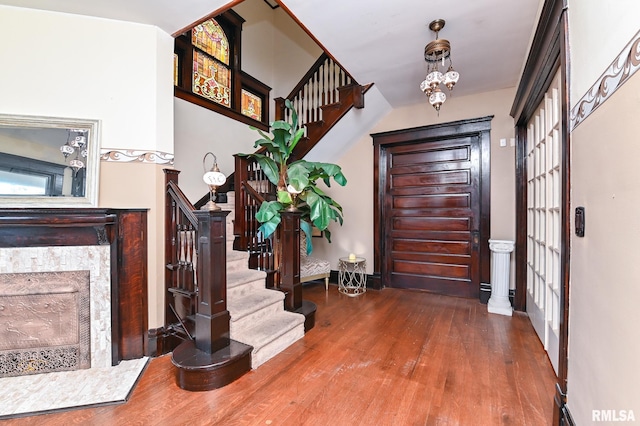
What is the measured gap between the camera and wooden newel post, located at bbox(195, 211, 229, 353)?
77.5 inches

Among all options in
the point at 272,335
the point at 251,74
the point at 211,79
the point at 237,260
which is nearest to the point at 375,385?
the point at 272,335

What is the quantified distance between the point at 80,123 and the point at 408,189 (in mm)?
3794

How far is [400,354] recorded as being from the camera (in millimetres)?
2277

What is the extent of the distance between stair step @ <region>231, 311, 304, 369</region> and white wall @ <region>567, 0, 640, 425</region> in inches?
74.5

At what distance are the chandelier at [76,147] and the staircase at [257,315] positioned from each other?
150 cm

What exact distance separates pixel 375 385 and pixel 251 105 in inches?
185

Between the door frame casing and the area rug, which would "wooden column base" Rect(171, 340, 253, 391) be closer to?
the area rug

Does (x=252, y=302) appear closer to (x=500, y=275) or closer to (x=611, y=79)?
(x=611, y=79)

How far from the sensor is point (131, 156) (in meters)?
2.29

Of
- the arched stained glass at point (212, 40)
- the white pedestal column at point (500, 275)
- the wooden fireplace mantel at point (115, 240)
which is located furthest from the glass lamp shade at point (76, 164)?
the white pedestal column at point (500, 275)

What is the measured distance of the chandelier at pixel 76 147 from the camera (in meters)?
2.16

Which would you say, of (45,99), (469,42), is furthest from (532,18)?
(45,99)

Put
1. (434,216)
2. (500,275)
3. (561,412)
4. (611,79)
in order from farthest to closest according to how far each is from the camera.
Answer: (434,216) → (500,275) → (561,412) → (611,79)

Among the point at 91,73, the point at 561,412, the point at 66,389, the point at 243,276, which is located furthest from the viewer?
the point at 243,276
